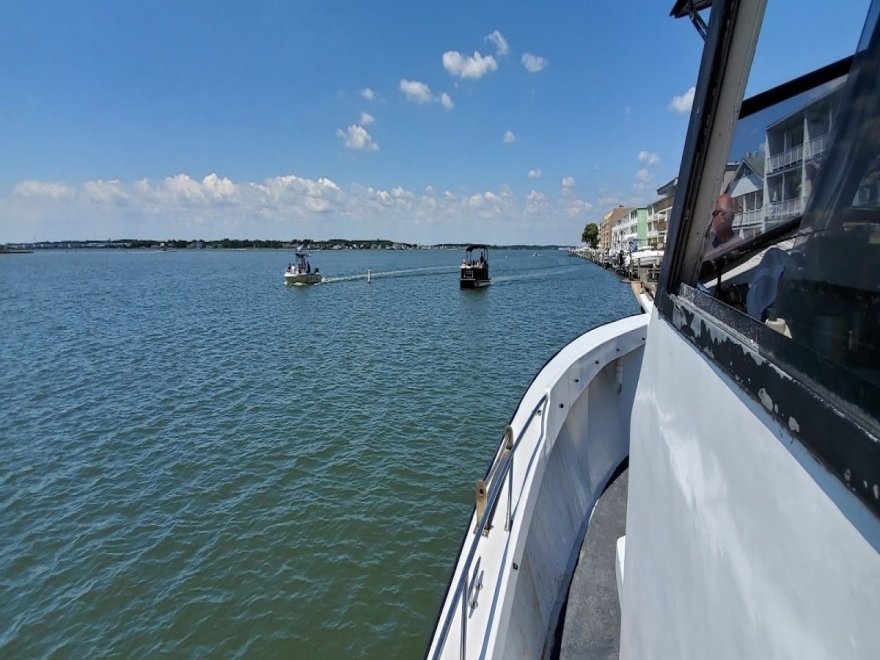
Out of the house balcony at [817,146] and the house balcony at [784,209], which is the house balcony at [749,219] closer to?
the house balcony at [784,209]

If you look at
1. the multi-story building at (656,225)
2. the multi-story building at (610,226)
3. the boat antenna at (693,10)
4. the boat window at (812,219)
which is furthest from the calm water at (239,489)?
the multi-story building at (610,226)

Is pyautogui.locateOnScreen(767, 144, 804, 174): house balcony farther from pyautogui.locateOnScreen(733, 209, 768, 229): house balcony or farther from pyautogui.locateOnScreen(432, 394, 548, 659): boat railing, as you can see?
pyautogui.locateOnScreen(432, 394, 548, 659): boat railing

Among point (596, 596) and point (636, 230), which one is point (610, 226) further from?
point (596, 596)

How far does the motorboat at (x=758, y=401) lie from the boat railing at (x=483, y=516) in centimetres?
2

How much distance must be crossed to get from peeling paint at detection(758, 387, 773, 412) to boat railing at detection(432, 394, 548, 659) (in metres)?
1.83

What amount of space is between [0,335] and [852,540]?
34005mm

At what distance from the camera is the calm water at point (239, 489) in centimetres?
665

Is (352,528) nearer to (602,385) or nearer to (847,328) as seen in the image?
(602,385)

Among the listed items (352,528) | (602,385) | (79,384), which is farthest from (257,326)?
(602,385)

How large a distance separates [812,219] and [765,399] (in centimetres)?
50

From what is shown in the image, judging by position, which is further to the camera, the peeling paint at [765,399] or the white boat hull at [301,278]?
the white boat hull at [301,278]

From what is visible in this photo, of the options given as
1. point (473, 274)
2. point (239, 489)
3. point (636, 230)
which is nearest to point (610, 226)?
point (636, 230)

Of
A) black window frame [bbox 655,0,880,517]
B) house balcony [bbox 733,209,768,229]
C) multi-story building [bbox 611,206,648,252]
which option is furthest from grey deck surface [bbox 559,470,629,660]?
multi-story building [bbox 611,206,648,252]

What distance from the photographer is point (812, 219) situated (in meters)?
1.25
